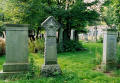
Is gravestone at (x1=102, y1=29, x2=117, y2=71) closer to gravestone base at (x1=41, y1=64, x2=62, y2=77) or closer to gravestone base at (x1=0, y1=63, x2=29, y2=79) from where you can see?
gravestone base at (x1=41, y1=64, x2=62, y2=77)

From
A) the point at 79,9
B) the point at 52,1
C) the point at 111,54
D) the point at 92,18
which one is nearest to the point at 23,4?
the point at 52,1

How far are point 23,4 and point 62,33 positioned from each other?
3891 mm

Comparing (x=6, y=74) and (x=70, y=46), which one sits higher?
(x=70, y=46)

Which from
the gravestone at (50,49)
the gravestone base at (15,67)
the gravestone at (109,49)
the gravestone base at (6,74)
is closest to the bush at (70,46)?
the gravestone at (109,49)

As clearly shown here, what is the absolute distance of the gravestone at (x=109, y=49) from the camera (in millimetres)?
6152

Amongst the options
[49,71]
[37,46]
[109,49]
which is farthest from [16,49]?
[37,46]

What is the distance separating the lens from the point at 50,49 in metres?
5.36

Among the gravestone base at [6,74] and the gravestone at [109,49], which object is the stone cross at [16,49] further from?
the gravestone at [109,49]

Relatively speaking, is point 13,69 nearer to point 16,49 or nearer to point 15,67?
point 15,67

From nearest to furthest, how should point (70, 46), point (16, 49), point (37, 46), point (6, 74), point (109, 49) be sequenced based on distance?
point (6, 74) → point (16, 49) → point (109, 49) → point (37, 46) → point (70, 46)

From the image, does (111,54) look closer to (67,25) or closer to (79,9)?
(79,9)

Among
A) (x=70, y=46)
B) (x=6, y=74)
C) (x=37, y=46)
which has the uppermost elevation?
(x=37, y=46)

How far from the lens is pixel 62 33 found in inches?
503

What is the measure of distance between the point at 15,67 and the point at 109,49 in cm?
356
